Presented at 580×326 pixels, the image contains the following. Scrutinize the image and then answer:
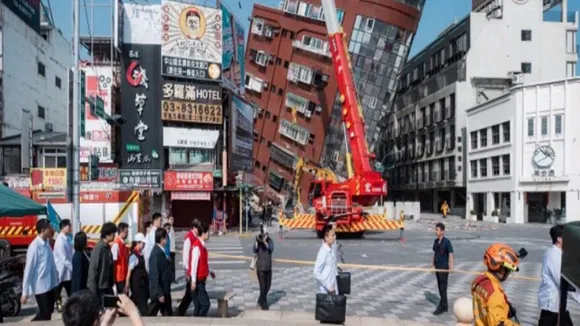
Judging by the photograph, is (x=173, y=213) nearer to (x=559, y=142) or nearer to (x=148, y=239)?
(x=148, y=239)

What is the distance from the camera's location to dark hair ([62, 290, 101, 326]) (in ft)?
9.64

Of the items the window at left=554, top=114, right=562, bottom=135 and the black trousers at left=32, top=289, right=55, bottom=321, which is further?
the window at left=554, top=114, right=562, bottom=135

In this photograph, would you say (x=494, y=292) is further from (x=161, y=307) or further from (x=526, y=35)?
(x=526, y=35)

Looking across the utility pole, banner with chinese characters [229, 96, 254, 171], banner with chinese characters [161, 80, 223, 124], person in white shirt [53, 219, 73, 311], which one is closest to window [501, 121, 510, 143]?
banner with chinese characters [229, 96, 254, 171]

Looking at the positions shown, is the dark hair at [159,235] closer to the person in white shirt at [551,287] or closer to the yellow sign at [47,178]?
the person in white shirt at [551,287]

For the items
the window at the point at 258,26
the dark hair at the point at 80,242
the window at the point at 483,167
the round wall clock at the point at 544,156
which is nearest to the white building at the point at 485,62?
the window at the point at 483,167

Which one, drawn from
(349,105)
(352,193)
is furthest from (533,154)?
(352,193)

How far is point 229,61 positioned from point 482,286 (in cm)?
3236

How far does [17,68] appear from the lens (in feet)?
102

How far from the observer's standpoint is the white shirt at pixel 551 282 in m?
6.52

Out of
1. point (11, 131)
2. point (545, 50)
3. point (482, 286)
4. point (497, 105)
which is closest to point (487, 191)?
point (497, 105)

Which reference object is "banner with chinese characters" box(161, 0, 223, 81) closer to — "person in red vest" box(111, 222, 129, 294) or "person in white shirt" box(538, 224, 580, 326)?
"person in red vest" box(111, 222, 129, 294)

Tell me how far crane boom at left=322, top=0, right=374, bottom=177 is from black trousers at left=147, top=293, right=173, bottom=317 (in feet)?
60.0

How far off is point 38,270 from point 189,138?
24533 mm
